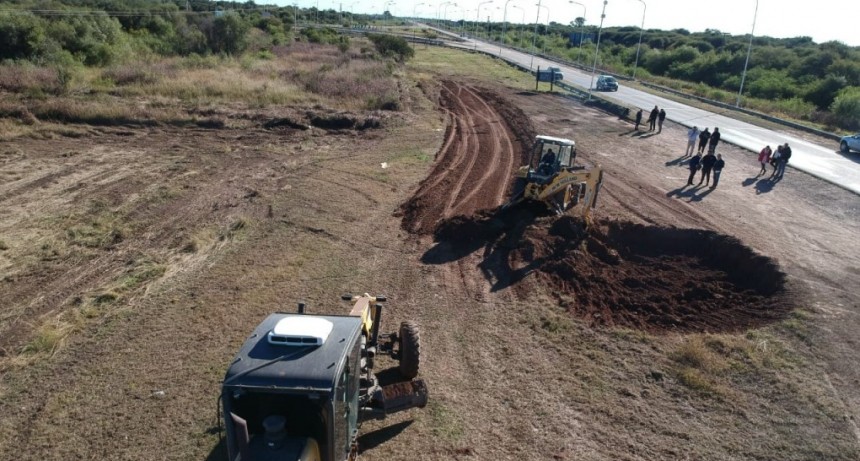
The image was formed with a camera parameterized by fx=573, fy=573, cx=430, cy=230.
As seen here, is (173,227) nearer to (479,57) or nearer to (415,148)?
(415,148)

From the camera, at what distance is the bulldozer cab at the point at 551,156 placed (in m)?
17.4

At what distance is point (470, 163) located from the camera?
81.2 ft

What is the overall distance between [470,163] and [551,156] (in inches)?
290

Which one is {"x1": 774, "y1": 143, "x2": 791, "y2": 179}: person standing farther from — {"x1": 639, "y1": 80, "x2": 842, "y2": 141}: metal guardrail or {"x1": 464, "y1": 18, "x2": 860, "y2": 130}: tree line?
{"x1": 464, "y1": 18, "x2": 860, "y2": 130}: tree line

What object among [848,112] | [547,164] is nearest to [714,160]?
[547,164]

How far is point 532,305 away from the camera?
1303 centimetres

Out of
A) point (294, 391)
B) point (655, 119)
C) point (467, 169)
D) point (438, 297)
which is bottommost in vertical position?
point (438, 297)

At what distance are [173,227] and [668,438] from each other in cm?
1452

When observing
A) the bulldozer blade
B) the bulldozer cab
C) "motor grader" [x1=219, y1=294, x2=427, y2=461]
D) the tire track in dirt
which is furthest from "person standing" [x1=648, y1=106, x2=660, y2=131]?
"motor grader" [x1=219, y1=294, x2=427, y2=461]

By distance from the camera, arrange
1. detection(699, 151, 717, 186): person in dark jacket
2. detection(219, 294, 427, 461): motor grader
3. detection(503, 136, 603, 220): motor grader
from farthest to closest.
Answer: detection(699, 151, 717, 186): person in dark jacket
detection(503, 136, 603, 220): motor grader
detection(219, 294, 427, 461): motor grader

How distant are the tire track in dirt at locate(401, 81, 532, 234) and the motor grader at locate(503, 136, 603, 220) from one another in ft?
7.85

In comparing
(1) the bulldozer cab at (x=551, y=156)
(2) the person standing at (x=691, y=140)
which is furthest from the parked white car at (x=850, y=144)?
(1) the bulldozer cab at (x=551, y=156)

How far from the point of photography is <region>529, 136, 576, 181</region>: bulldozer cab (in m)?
17.4

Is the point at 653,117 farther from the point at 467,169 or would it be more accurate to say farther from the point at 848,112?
the point at 848,112
